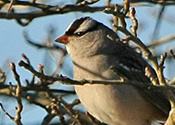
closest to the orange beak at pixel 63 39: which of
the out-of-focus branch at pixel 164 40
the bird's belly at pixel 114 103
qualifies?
the bird's belly at pixel 114 103

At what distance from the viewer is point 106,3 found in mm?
7031

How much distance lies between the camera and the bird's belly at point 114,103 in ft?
19.8

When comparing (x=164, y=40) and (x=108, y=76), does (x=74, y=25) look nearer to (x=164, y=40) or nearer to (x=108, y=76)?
Answer: (x=108, y=76)

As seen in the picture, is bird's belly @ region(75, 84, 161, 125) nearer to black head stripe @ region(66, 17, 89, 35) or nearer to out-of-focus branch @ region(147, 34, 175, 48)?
black head stripe @ region(66, 17, 89, 35)

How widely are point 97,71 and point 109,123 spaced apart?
0.60 meters

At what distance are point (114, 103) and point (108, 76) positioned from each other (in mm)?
301

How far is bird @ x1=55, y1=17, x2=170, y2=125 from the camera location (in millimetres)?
6051

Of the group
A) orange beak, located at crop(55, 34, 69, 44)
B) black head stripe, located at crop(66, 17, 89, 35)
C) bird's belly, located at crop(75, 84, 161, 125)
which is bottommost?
bird's belly, located at crop(75, 84, 161, 125)

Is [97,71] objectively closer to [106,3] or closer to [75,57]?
[75,57]

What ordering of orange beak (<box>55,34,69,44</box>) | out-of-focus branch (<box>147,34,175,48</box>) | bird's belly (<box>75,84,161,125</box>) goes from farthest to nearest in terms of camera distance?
out-of-focus branch (<box>147,34,175,48</box>) < orange beak (<box>55,34,69,44</box>) < bird's belly (<box>75,84,161,125</box>)

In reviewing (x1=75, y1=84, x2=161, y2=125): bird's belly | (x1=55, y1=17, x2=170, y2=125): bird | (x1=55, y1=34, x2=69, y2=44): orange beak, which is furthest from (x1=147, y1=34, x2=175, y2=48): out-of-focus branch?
(x1=75, y1=84, x2=161, y2=125): bird's belly

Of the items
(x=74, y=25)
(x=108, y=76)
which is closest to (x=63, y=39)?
(x=74, y=25)

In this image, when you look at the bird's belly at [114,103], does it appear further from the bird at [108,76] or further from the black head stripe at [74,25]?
the black head stripe at [74,25]

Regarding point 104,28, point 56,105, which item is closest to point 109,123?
point 56,105
